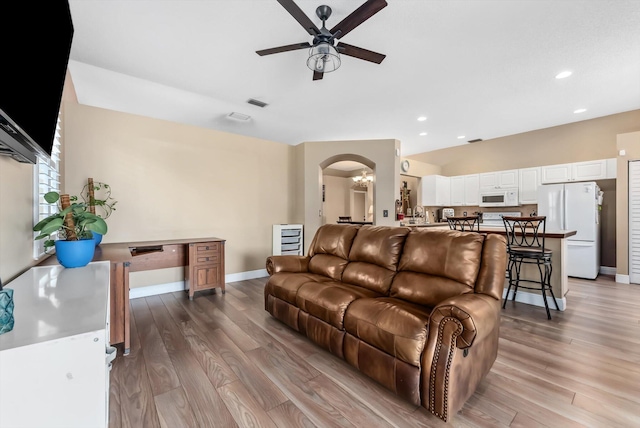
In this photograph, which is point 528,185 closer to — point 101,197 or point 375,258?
point 375,258

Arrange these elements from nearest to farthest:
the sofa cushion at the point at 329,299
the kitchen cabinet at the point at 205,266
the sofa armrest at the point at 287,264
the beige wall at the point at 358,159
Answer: the sofa cushion at the point at 329,299
the sofa armrest at the point at 287,264
the kitchen cabinet at the point at 205,266
the beige wall at the point at 358,159

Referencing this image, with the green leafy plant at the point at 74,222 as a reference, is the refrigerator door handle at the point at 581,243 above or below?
below

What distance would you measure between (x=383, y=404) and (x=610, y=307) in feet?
11.8

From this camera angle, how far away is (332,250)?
120 inches

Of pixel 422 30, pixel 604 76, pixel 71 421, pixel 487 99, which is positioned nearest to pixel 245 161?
pixel 422 30

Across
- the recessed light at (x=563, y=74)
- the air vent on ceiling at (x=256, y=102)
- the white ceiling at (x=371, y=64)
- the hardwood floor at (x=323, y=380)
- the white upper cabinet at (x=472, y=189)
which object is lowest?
the hardwood floor at (x=323, y=380)

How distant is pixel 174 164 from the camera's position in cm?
402

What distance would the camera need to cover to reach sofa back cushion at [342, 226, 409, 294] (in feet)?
7.82

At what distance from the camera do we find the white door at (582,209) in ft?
15.3

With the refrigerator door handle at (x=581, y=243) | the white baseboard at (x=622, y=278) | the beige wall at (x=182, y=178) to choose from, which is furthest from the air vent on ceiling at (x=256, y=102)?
the white baseboard at (x=622, y=278)

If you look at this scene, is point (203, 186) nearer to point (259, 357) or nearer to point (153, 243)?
point (153, 243)

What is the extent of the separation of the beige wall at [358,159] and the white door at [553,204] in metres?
2.93

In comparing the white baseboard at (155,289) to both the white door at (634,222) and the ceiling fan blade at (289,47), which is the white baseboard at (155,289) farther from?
the white door at (634,222)

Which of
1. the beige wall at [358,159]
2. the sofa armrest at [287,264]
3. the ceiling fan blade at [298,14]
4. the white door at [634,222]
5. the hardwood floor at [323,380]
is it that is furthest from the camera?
the beige wall at [358,159]
